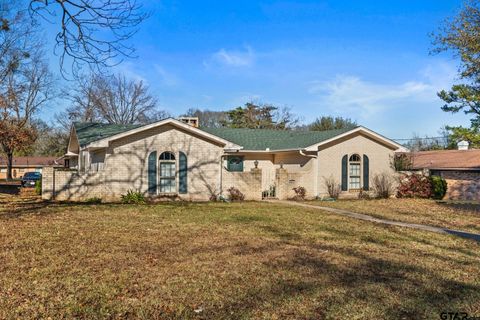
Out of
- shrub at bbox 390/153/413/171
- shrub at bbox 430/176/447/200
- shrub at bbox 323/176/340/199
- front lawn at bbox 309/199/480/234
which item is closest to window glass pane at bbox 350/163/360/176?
shrub at bbox 323/176/340/199

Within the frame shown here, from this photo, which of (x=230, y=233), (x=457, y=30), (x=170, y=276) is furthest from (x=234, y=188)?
(x=170, y=276)

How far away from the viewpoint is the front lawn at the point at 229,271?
16.4 feet

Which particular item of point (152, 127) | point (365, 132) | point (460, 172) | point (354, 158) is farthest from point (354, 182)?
point (152, 127)

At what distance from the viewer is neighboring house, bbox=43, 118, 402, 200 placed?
1828cm

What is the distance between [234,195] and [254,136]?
637cm

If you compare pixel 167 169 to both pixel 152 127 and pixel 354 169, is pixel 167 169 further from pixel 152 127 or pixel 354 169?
pixel 354 169

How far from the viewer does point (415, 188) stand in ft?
74.7

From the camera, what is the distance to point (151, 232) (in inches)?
400

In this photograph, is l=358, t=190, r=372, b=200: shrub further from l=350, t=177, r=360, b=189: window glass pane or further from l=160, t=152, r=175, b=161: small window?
l=160, t=152, r=175, b=161: small window

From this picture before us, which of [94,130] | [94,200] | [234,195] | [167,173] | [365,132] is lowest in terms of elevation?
[94,200]

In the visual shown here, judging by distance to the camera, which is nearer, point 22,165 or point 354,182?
point 354,182

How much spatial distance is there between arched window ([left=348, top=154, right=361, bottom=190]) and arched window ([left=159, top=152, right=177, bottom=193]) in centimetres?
938

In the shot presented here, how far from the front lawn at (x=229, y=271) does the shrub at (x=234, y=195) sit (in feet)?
26.5

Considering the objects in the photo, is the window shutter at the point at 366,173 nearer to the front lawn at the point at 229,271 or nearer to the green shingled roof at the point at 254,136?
the green shingled roof at the point at 254,136
